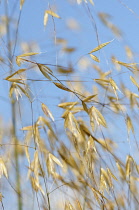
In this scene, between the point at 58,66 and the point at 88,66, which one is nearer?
the point at 58,66

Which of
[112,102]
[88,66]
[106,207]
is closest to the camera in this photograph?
[106,207]

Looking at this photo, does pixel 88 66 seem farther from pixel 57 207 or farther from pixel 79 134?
pixel 57 207

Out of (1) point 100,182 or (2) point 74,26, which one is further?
(2) point 74,26

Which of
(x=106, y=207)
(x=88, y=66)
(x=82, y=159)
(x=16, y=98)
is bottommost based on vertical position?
(x=106, y=207)

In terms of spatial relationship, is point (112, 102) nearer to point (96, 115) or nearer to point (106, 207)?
point (96, 115)

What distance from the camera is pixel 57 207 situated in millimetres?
1056

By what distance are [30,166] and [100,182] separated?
19 cm

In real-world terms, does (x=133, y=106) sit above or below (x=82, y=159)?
→ above

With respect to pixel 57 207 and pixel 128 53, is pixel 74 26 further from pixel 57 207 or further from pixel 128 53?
pixel 57 207

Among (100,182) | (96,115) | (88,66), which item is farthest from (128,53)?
(100,182)

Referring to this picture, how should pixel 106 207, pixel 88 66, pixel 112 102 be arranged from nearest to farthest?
pixel 106 207 → pixel 112 102 → pixel 88 66

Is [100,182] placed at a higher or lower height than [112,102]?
lower

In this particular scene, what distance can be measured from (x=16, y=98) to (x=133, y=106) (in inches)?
14.4

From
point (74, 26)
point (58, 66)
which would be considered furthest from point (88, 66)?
point (58, 66)
